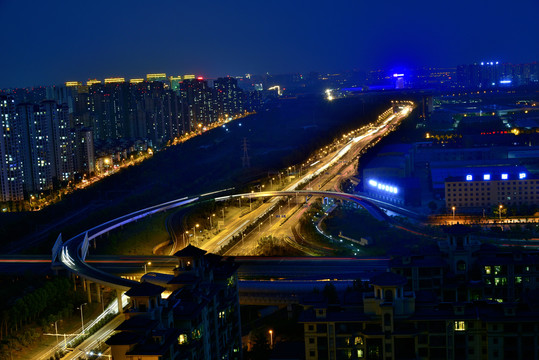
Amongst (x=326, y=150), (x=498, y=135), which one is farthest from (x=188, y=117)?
(x=498, y=135)

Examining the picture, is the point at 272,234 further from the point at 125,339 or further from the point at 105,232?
the point at 125,339

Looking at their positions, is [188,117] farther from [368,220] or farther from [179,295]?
[179,295]

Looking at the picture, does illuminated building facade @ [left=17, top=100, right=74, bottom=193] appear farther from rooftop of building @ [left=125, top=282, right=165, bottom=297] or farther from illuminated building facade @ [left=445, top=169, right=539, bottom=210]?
rooftop of building @ [left=125, top=282, right=165, bottom=297]

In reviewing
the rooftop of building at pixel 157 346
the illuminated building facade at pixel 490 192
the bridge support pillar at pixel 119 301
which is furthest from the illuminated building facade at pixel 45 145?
the rooftop of building at pixel 157 346

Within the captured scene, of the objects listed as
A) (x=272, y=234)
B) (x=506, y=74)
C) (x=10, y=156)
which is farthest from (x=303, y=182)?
(x=506, y=74)

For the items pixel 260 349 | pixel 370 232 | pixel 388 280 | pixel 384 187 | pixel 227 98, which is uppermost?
pixel 227 98

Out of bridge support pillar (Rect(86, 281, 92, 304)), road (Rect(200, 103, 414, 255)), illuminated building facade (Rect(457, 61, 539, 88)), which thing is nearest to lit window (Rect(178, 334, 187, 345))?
bridge support pillar (Rect(86, 281, 92, 304))
